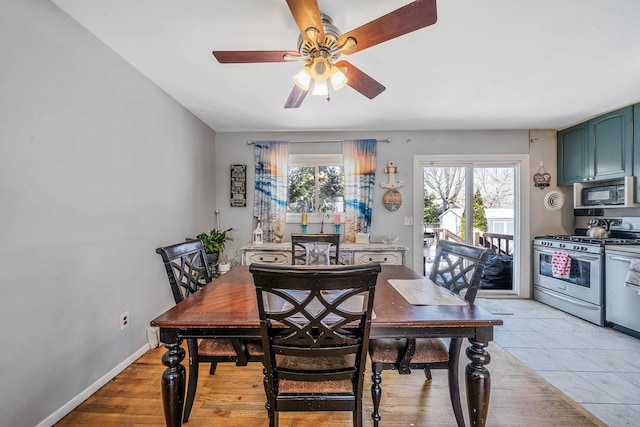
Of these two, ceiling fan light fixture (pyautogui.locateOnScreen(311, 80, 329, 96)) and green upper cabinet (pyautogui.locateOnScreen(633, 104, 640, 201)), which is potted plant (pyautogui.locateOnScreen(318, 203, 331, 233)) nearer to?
ceiling fan light fixture (pyautogui.locateOnScreen(311, 80, 329, 96))

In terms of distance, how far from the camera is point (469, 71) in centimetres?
217

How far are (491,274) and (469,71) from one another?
2994mm

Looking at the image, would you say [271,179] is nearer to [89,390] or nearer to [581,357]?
[89,390]

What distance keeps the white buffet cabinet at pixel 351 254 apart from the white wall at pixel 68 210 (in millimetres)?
1107

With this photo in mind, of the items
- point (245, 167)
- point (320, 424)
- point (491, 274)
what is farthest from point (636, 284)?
point (245, 167)

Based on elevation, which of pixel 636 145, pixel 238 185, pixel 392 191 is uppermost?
pixel 636 145

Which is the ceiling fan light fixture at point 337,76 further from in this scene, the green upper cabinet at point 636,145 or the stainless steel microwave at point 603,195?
the stainless steel microwave at point 603,195

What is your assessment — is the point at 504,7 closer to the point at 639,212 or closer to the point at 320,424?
the point at 320,424

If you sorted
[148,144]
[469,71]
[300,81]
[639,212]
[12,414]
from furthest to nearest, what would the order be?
[639,212], [148,144], [469,71], [300,81], [12,414]

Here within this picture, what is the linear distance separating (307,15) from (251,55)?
47 centimetres

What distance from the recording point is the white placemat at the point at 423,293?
4.39ft

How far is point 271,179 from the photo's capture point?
3.75 m

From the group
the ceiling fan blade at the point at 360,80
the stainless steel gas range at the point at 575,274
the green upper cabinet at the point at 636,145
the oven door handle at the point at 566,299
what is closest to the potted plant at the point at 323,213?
the ceiling fan blade at the point at 360,80

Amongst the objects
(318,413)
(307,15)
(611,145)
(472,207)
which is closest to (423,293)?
(318,413)
